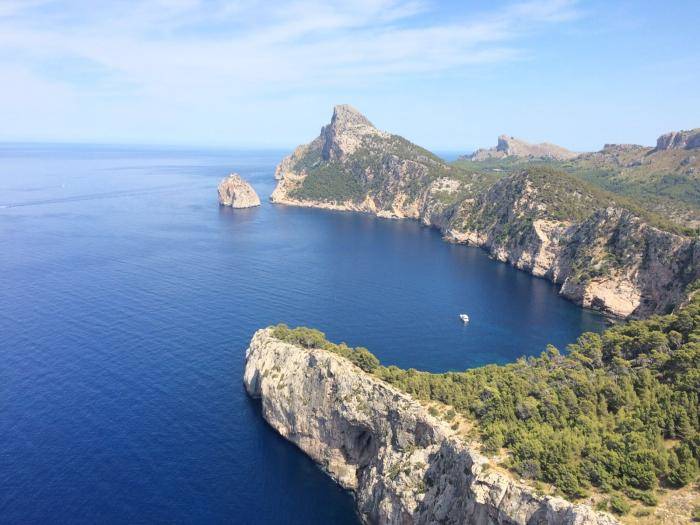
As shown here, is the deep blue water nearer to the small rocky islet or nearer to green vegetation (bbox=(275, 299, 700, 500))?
the small rocky islet

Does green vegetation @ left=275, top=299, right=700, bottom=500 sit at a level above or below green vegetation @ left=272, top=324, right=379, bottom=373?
above

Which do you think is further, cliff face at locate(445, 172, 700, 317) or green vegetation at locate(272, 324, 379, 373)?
cliff face at locate(445, 172, 700, 317)

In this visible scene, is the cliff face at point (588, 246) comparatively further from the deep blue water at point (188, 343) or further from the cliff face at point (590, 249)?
the deep blue water at point (188, 343)

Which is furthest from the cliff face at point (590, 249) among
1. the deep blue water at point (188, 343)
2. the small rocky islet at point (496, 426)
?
the small rocky islet at point (496, 426)

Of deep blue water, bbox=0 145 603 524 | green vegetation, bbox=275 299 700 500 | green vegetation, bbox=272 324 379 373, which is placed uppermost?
green vegetation, bbox=275 299 700 500

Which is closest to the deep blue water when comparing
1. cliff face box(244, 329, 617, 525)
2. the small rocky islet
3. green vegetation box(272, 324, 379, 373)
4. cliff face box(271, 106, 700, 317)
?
cliff face box(244, 329, 617, 525)

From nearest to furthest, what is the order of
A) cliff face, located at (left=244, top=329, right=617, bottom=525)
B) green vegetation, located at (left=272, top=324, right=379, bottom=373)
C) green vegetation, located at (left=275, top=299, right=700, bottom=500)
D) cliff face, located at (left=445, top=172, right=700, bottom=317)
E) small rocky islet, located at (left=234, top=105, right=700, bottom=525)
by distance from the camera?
small rocky islet, located at (left=234, top=105, right=700, bottom=525), green vegetation, located at (left=275, top=299, right=700, bottom=500), cliff face, located at (left=244, top=329, right=617, bottom=525), green vegetation, located at (left=272, top=324, right=379, bottom=373), cliff face, located at (left=445, top=172, right=700, bottom=317)

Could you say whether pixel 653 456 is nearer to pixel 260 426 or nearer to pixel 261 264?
pixel 260 426
